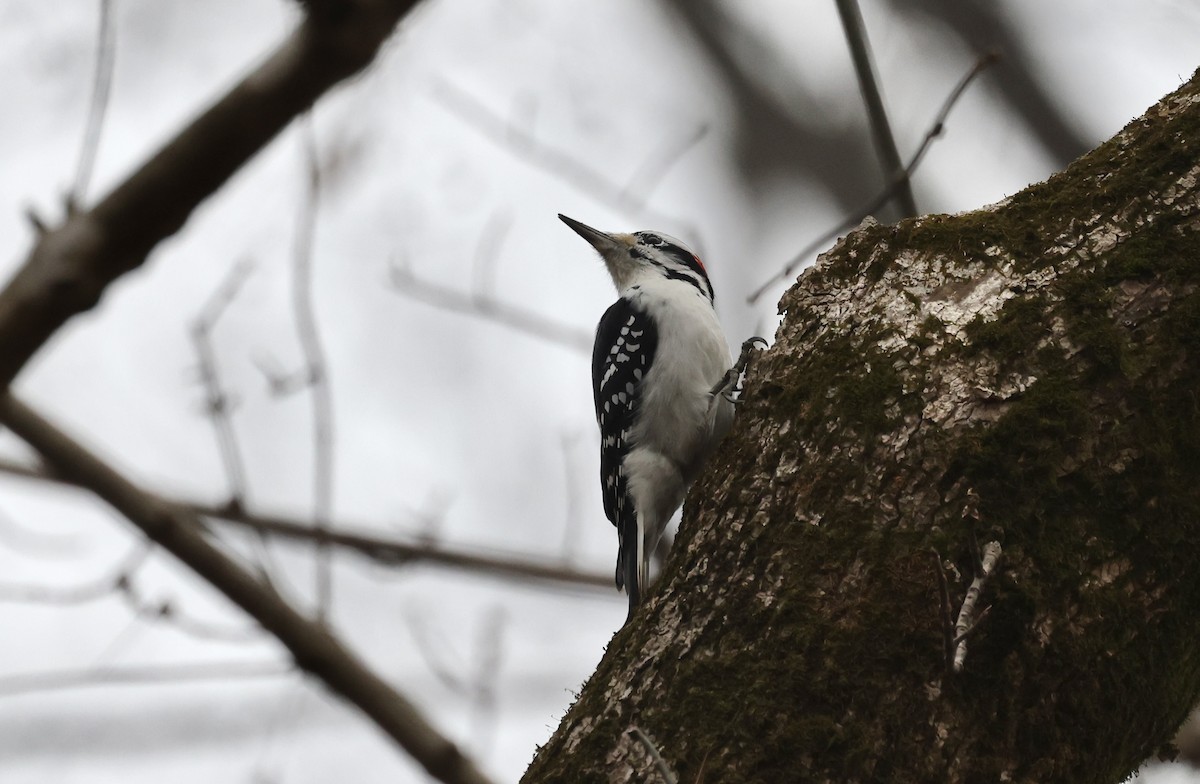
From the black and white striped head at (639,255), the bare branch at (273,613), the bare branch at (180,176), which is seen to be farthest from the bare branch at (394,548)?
the black and white striped head at (639,255)

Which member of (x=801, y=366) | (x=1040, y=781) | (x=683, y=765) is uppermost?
(x=801, y=366)

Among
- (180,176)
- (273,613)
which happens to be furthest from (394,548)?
(180,176)

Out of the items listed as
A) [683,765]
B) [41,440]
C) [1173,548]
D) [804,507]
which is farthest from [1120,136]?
[41,440]

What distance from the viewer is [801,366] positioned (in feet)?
8.09

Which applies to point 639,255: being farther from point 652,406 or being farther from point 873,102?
point 873,102

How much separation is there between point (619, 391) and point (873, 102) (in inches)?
62.0

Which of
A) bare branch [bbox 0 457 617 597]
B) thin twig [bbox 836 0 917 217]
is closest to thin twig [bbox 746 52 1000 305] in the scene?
thin twig [bbox 836 0 917 217]

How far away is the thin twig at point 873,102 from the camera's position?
11.2ft

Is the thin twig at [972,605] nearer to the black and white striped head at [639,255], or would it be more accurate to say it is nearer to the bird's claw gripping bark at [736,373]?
the bird's claw gripping bark at [736,373]

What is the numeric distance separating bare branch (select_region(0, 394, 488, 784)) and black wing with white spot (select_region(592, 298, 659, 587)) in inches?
48.5

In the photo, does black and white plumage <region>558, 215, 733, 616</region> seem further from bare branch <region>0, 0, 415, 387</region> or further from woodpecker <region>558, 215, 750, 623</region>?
bare branch <region>0, 0, 415, 387</region>

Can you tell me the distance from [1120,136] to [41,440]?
2521 mm

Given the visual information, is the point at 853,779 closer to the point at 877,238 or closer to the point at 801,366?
the point at 801,366

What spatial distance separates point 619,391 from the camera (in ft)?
15.0
